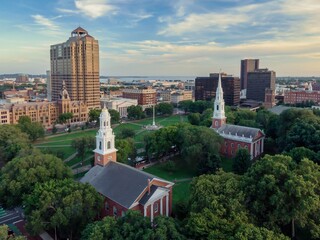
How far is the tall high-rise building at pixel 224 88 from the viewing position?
527 feet

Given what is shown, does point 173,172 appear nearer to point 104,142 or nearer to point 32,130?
point 104,142

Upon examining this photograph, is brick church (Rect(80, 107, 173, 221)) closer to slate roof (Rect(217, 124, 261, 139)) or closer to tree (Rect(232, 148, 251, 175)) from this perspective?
tree (Rect(232, 148, 251, 175))

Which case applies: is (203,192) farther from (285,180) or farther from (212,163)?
(212,163)

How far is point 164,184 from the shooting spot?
3700cm

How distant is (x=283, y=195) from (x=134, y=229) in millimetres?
13552

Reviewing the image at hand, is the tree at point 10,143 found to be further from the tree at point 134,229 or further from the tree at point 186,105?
the tree at point 186,105

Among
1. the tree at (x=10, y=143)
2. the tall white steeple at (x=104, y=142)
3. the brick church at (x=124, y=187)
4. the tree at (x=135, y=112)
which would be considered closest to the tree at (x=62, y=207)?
the brick church at (x=124, y=187)

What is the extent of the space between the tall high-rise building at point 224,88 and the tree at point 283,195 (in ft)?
441

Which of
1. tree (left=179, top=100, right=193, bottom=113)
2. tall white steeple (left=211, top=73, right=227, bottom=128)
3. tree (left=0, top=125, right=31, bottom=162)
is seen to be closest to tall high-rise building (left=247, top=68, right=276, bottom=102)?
tree (left=179, top=100, right=193, bottom=113)

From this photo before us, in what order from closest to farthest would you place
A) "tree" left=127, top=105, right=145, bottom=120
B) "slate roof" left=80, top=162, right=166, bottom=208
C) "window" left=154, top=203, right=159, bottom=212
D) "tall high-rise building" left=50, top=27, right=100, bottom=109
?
"slate roof" left=80, top=162, right=166, bottom=208 → "window" left=154, top=203, right=159, bottom=212 → "tree" left=127, top=105, right=145, bottom=120 → "tall high-rise building" left=50, top=27, right=100, bottom=109

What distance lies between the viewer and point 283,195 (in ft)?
85.8

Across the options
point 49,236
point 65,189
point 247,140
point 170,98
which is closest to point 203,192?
point 65,189

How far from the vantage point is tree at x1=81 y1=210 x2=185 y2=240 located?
76.2 feet

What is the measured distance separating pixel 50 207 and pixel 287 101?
15910 centimetres
